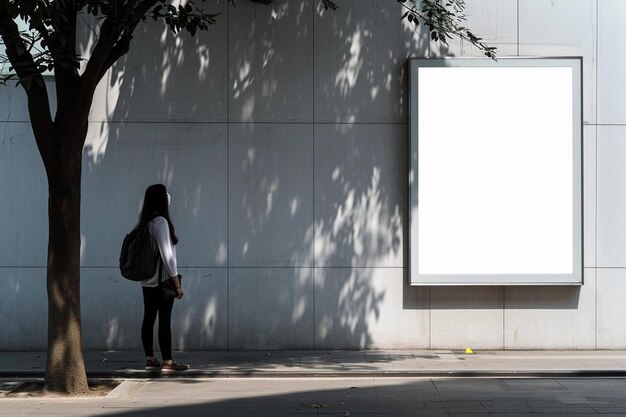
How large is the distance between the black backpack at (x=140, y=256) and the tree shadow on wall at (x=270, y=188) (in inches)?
68.0

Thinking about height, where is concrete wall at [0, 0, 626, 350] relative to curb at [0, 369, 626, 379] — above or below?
above

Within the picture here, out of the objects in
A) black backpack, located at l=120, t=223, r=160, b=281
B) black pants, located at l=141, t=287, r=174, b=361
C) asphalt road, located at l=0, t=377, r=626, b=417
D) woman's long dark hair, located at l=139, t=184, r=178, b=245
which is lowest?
asphalt road, located at l=0, t=377, r=626, b=417

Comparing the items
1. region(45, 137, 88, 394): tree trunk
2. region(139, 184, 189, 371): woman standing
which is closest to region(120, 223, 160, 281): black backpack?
region(139, 184, 189, 371): woman standing

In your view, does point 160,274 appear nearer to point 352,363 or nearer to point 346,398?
point 352,363

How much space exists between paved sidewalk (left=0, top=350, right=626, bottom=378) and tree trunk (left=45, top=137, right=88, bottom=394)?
1352 millimetres

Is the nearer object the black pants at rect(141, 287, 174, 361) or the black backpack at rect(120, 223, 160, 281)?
the black backpack at rect(120, 223, 160, 281)

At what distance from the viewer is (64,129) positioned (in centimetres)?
885

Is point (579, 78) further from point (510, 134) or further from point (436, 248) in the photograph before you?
point (436, 248)

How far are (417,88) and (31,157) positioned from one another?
5.10 metres

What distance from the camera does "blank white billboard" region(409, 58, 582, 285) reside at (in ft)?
38.5

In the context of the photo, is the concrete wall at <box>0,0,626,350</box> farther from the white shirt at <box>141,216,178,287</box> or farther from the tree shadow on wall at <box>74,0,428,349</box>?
the white shirt at <box>141,216,178,287</box>

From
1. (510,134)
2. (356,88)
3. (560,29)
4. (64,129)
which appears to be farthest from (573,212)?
(64,129)

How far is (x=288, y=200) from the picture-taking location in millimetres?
11875

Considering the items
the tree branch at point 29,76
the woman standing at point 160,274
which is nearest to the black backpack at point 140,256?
the woman standing at point 160,274
